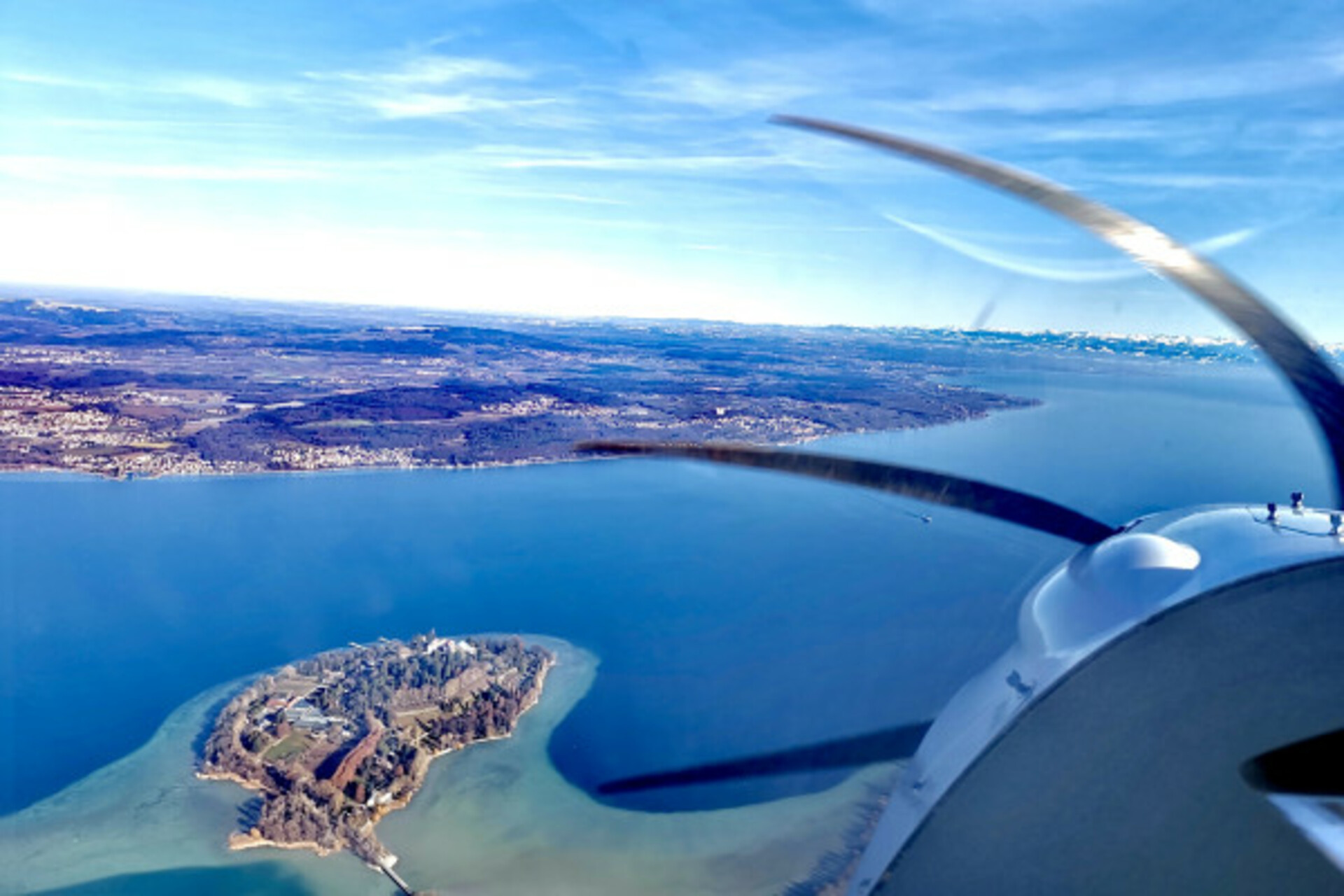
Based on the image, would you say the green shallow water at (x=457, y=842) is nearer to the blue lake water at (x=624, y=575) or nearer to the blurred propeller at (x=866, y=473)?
the blue lake water at (x=624, y=575)

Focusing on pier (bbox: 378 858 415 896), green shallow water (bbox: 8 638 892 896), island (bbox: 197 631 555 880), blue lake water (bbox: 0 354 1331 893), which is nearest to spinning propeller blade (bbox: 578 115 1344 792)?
blue lake water (bbox: 0 354 1331 893)

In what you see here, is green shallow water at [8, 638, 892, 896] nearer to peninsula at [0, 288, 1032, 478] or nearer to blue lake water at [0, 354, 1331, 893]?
blue lake water at [0, 354, 1331, 893]

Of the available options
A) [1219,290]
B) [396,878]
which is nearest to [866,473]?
[1219,290]

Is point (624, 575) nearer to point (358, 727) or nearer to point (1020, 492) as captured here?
point (358, 727)

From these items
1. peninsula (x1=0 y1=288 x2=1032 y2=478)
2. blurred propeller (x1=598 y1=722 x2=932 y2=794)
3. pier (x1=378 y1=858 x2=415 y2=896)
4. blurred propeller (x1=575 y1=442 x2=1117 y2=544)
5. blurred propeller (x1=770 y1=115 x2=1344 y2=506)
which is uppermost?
blurred propeller (x1=770 y1=115 x2=1344 y2=506)

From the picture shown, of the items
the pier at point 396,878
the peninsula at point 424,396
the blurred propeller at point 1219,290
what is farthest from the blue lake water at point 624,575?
the blurred propeller at point 1219,290

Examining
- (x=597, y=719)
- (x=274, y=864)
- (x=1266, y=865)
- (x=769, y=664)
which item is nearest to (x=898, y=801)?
(x=1266, y=865)
